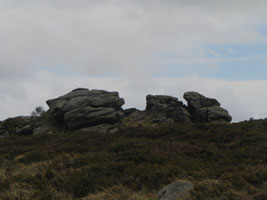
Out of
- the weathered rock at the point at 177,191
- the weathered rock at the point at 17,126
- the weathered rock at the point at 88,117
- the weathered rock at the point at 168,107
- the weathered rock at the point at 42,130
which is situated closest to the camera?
the weathered rock at the point at 177,191

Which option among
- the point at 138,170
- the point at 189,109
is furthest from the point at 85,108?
the point at 138,170

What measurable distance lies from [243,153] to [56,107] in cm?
2650

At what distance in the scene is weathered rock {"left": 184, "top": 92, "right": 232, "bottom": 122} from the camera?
38.5 metres

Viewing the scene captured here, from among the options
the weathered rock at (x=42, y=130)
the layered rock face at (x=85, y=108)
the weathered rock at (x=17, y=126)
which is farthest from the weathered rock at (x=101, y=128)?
the weathered rock at (x=17, y=126)

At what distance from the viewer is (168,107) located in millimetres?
41438

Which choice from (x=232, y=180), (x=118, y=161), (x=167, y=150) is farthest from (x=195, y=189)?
(x=167, y=150)

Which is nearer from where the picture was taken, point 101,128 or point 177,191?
point 177,191

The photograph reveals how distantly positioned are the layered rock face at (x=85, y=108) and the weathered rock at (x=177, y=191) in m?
25.6

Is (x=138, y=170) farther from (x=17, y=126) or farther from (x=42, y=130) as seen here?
(x=17, y=126)

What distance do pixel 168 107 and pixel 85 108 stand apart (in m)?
10.1

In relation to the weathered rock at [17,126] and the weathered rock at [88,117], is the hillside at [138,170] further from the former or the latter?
the weathered rock at [17,126]

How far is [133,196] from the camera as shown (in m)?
11.5

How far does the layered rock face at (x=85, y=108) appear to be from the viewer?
36.8 meters

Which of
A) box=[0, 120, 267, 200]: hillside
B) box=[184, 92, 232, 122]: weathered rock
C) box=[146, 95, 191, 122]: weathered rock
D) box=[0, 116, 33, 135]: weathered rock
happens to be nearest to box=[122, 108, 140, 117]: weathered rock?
box=[146, 95, 191, 122]: weathered rock
